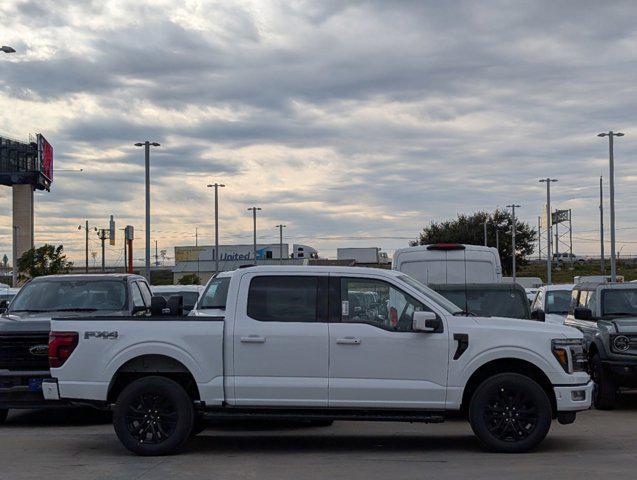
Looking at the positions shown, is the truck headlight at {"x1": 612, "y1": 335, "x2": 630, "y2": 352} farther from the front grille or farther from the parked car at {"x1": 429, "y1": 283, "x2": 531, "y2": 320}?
the front grille

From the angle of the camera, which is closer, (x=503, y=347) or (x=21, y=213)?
(x=503, y=347)

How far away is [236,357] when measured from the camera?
9922 millimetres

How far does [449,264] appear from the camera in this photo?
1656 cm

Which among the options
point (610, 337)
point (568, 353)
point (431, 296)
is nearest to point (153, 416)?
point (431, 296)

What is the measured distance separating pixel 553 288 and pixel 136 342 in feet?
44.0

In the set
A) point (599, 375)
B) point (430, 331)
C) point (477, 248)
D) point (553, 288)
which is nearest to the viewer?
point (430, 331)

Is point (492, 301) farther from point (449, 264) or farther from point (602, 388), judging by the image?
point (449, 264)

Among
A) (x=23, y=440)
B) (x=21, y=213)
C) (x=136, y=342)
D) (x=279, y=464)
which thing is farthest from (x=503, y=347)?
(x=21, y=213)

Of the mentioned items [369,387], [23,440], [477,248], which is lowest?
[23,440]

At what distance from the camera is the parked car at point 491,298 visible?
13.6 meters

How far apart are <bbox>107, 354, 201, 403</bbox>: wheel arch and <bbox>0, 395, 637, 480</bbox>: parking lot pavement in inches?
29.3

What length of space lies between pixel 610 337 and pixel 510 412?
13.2 ft

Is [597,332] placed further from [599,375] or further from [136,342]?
[136,342]

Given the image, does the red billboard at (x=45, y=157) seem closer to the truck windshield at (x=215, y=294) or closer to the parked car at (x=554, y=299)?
the parked car at (x=554, y=299)
